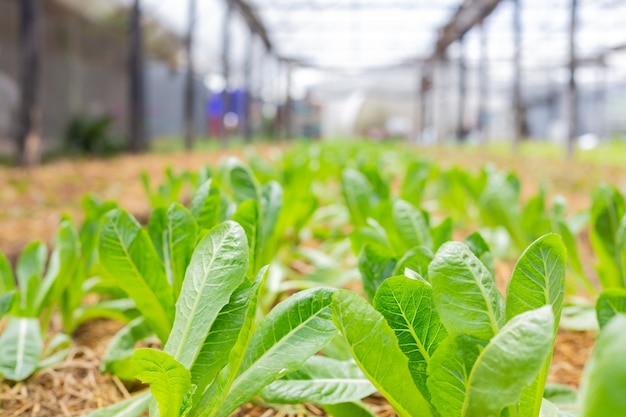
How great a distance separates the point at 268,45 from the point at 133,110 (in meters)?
16.1

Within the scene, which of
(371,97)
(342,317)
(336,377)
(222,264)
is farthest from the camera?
(371,97)

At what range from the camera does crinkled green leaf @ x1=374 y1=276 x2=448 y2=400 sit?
71 cm

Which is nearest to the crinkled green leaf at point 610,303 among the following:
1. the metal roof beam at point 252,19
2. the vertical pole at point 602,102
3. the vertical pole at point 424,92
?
the metal roof beam at point 252,19

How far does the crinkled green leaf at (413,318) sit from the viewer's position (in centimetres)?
71

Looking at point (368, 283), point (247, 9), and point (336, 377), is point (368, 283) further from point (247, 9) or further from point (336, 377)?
point (247, 9)

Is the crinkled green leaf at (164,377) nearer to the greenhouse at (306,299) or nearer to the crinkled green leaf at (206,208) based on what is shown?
the greenhouse at (306,299)

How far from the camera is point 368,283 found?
0.95 metres

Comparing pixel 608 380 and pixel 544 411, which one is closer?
pixel 608 380

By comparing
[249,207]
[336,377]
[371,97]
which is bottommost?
[336,377]

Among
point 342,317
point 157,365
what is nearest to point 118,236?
point 157,365

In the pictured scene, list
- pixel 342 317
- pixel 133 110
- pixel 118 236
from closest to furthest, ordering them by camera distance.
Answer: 1. pixel 342 317
2. pixel 118 236
3. pixel 133 110

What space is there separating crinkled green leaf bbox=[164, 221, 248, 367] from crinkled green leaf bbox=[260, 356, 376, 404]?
0.15 metres

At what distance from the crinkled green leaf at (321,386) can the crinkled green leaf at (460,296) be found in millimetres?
220

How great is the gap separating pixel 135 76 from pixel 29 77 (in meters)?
4.35
